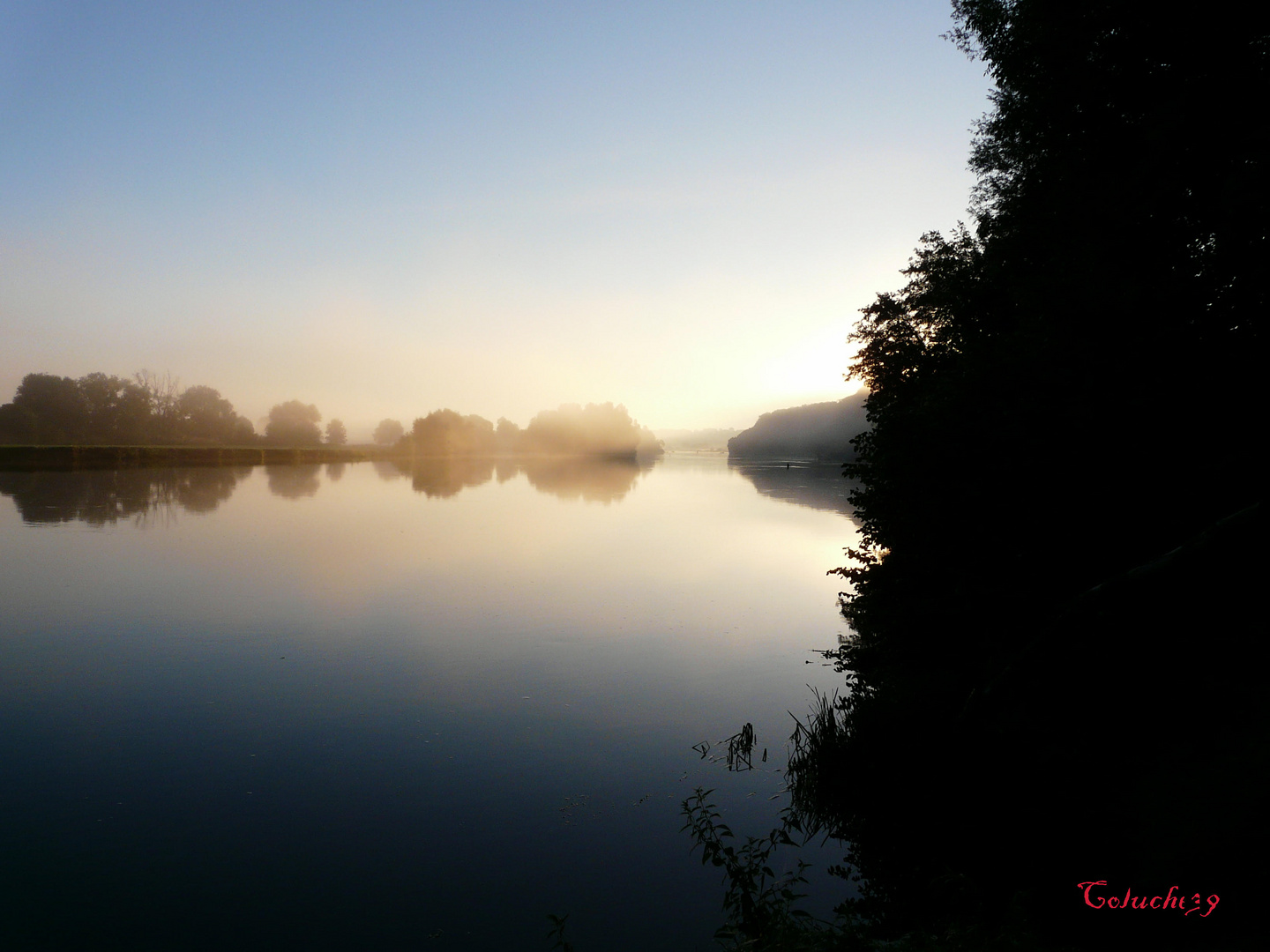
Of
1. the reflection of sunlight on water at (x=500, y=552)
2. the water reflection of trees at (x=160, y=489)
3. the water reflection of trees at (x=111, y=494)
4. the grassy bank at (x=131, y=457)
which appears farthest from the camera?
the grassy bank at (x=131, y=457)

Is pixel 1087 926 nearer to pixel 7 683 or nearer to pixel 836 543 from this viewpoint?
pixel 7 683

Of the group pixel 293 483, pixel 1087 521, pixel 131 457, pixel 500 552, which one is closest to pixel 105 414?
pixel 131 457

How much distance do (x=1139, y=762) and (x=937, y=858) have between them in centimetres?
294

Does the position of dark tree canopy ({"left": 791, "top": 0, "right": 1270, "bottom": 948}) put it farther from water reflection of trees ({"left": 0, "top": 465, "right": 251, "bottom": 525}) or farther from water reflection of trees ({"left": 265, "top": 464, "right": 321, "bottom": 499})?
water reflection of trees ({"left": 265, "top": 464, "right": 321, "bottom": 499})

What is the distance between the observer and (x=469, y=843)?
9906 mm

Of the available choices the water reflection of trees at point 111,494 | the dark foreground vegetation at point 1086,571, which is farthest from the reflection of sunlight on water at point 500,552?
the dark foreground vegetation at point 1086,571

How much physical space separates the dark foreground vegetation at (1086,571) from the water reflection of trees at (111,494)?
46.9m

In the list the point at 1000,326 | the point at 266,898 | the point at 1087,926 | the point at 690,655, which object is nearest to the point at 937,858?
the point at 1087,926

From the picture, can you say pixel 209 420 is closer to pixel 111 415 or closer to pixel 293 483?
pixel 111 415

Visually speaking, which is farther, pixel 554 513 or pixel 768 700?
pixel 554 513

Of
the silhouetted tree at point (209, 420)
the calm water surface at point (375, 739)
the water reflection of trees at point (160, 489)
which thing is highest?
the silhouetted tree at point (209, 420)

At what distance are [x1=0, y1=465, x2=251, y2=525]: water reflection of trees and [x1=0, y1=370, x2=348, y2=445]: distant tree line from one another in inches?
1969

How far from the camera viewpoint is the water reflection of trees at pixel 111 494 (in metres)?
46.6

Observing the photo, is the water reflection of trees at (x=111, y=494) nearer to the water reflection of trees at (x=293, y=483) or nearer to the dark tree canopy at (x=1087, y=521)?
the water reflection of trees at (x=293, y=483)
